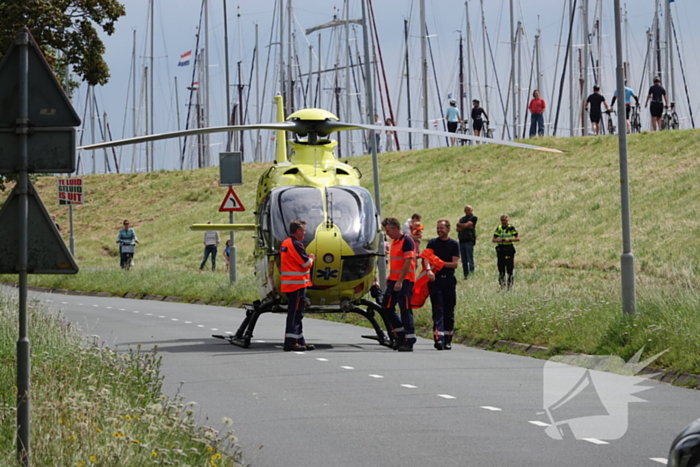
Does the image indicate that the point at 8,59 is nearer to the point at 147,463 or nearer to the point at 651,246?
the point at 147,463

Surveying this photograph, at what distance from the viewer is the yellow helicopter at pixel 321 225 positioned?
16.5m

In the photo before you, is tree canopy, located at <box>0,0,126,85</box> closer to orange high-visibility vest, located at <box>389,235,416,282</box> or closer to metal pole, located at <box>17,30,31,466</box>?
orange high-visibility vest, located at <box>389,235,416,282</box>

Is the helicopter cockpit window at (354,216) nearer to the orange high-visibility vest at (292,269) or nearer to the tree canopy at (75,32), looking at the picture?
the orange high-visibility vest at (292,269)

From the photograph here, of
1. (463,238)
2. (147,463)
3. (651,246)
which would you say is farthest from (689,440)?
(651,246)

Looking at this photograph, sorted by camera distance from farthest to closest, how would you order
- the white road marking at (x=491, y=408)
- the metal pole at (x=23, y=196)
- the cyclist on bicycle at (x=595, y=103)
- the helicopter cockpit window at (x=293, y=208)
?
1. the cyclist on bicycle at (x=595, y=103)
2. the helicopter cockpit window at (x=293, y=208)
3. the white road marking at (x=491, y=408)
4. the metal pole at (x=23, y=196)

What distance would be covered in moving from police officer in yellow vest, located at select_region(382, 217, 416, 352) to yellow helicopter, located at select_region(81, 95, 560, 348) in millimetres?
368

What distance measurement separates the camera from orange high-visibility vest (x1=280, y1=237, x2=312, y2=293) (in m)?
15.8

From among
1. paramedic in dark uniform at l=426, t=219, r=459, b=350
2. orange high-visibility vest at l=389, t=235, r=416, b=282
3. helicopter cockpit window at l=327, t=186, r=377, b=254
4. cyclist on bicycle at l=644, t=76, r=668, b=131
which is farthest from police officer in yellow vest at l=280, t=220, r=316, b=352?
cyclist on bicycle at l=644, t=76, r=668, b=131

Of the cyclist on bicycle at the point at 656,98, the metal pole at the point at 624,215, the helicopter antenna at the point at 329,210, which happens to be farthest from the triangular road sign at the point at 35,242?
the cyclist on bicycle at the point at 656,98

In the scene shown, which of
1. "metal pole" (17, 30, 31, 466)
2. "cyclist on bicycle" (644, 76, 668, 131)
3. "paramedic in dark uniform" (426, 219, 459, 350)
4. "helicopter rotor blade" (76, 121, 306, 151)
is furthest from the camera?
"cyclist on bicycle" (644, 76, 668, 131)

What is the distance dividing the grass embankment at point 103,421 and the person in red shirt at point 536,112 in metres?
36.3

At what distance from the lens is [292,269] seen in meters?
15.9

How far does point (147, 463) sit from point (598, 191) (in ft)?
124

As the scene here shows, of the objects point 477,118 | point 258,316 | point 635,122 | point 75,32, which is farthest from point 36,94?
point 635,122
